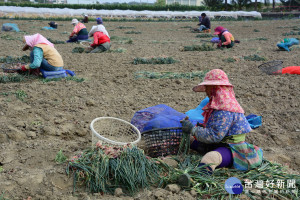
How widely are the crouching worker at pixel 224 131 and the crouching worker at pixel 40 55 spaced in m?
4.08

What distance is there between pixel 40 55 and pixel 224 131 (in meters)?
4.40

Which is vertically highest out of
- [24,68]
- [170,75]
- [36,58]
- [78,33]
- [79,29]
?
[79,29]

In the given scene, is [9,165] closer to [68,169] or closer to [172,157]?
[68,169]

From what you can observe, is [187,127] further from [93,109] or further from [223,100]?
[93,109]

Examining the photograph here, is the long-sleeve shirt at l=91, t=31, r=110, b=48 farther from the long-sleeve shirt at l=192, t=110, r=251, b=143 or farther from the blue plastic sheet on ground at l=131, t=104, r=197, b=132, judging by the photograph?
the long-sleeve shirt at l=192, t=110, r=251, b=143

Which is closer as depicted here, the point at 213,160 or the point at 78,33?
the point at 213,160

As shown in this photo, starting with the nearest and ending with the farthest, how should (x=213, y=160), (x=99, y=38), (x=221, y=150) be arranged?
(x=213, y=160)
(x=221, y=150)
(x=99, y=38)

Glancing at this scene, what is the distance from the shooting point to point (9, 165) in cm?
324

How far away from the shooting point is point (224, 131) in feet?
10.1

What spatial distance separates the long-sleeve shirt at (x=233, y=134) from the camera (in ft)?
10.1

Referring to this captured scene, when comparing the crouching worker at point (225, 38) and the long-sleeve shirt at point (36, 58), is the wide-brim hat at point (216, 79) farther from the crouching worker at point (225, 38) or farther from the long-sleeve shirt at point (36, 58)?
the crouching worker at point (225, 38)

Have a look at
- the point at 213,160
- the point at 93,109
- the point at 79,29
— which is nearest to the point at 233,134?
the point at 213,160

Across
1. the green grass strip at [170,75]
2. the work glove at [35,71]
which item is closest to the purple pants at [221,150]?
the green grass strip at [170,75]

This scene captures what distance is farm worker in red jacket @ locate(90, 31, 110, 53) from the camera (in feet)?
32.5
